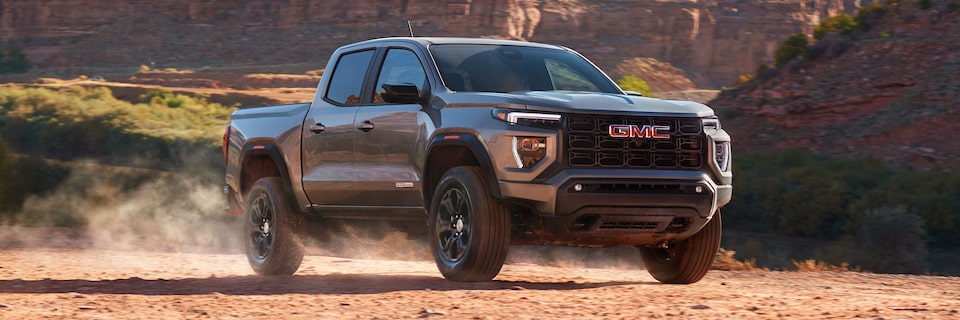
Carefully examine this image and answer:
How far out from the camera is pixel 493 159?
8602 millimetres

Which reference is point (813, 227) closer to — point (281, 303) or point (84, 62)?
point (281, 303)

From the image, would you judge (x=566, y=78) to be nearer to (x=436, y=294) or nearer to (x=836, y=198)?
(x=436, y=294)

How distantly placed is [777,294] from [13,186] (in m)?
26.6

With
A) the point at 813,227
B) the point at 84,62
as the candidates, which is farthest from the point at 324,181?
the point at 84,62

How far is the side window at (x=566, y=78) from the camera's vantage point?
32.0 feet

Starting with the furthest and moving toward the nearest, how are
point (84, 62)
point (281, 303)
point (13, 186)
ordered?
point (84, 62) → point (13, 186) → point (281, 303)

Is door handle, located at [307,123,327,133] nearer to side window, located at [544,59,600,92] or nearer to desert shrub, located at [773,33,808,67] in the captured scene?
side window, located at [544,59,600,92]

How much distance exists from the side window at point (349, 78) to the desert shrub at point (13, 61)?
9956 centimetres

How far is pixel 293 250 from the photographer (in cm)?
1084

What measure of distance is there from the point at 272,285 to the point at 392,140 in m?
1.28

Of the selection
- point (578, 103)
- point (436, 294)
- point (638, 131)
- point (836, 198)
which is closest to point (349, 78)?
point (578, 103)

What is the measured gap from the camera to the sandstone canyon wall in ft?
361

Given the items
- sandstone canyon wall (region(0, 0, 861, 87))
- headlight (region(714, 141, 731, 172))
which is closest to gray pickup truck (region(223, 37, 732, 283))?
headlight (region(714, 141, 731, 172))

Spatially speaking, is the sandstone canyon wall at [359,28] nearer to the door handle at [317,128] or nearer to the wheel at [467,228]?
the door handle at [317,128]
